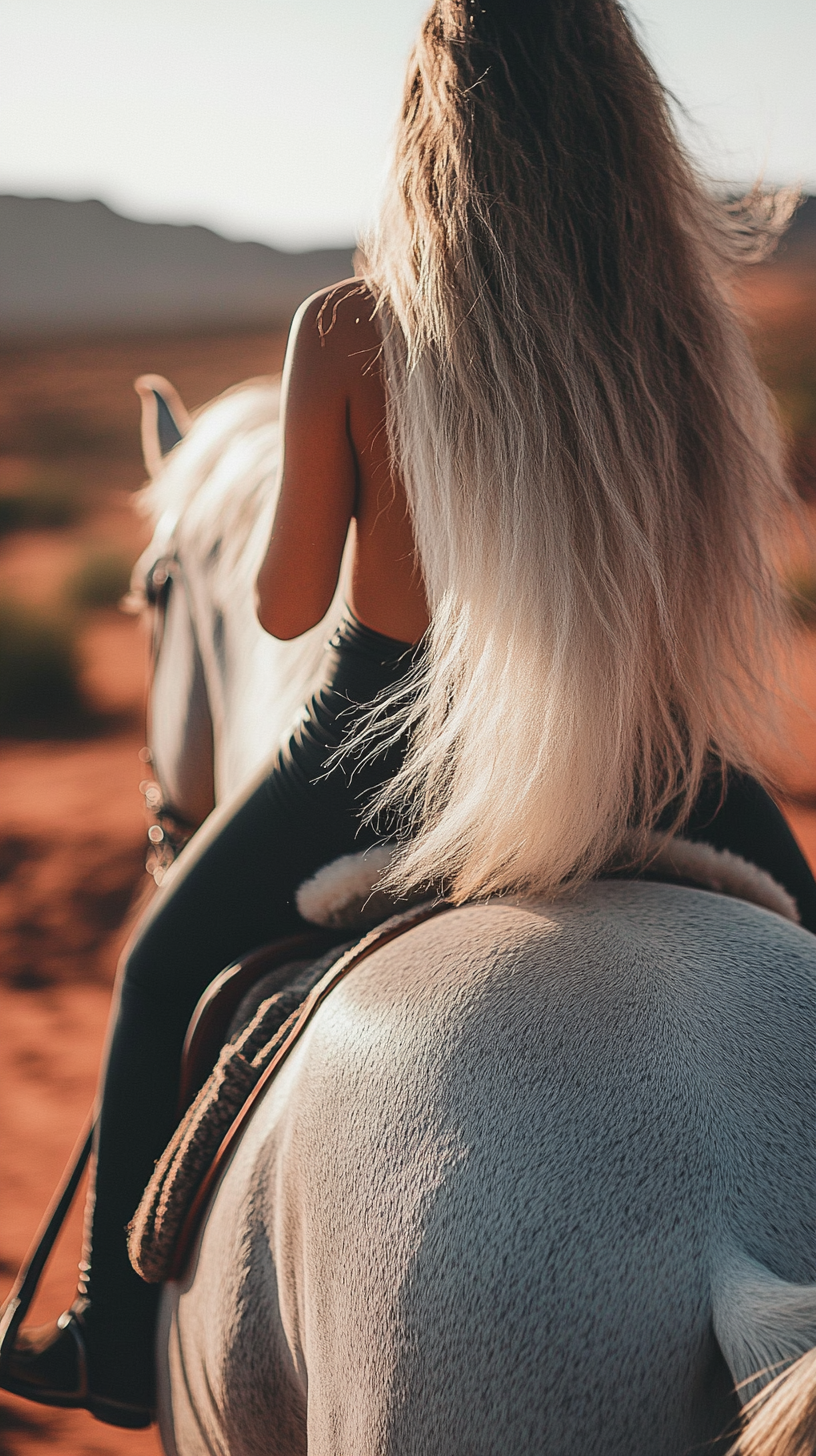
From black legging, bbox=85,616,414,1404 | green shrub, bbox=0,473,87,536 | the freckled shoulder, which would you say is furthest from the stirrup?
green shrub, bbox=0,473,87,536

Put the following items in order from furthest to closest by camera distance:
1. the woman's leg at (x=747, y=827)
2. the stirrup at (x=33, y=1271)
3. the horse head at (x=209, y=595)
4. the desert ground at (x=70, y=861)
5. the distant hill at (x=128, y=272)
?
1. the distant hill at (x=128, y=272)
2. the desert ground at (x=70, y=861)
3. the horse head at (x=209, y=595)
4. the stirrup at (x=33, y=1271)
5. the woman's leg at (x=747, y=827)

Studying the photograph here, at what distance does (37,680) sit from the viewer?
7.41 m

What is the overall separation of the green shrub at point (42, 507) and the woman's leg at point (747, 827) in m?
13.6

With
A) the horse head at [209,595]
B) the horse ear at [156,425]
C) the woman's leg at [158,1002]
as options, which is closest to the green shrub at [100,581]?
the horse ear at [156,425]

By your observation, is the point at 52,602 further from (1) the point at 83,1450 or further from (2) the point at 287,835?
(2) the point at 287,835

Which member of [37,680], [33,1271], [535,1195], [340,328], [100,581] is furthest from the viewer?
[100,581]

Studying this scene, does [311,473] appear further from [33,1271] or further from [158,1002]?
[33,1271]

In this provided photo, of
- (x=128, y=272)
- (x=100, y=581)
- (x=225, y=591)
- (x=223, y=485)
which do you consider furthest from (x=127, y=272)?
(x=225, y=591)

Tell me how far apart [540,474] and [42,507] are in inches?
572

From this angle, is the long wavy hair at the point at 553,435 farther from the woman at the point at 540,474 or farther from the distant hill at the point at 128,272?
the distant hill at the point at 128,272

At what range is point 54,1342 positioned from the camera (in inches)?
55.9

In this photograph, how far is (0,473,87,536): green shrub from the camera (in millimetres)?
13609

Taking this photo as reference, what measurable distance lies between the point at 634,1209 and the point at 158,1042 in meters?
0.84

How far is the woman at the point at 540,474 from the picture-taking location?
37.2 inches
